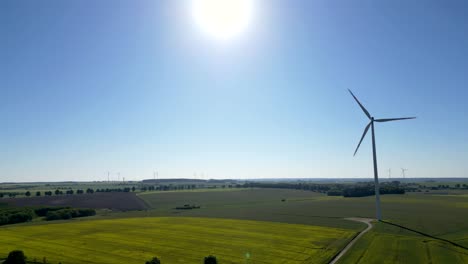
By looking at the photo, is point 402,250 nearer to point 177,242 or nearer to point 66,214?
point 177,242

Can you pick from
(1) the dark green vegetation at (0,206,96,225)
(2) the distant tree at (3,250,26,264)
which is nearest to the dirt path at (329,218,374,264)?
(2) the distant tree at (3,250,26,264)

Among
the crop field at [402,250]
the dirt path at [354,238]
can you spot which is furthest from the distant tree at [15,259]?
the crop field at [402,250]

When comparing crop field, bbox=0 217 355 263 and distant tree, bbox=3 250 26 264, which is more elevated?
distant tree, bbox=3 250 26 264

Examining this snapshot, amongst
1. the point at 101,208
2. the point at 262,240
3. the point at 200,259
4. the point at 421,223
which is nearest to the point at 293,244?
the point at 262,240

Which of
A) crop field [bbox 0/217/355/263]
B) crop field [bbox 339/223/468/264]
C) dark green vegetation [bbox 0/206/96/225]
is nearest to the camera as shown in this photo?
crop field [bbox 339/223/468/264]

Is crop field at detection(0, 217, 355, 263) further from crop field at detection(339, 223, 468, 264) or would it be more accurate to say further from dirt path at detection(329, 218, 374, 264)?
crop field at detection(339, 223, 468, 264)

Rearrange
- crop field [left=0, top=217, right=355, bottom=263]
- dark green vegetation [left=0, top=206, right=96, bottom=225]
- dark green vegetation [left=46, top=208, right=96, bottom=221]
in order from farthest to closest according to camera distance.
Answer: dark green vegetation [left=46, top=208, right=96, bottom=221] → dark green vegetation [left=0, top=206, right=96, bottom=225] → crop field [left=0, top=217, right=355, bottom=263]

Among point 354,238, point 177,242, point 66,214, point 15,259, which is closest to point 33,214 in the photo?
point 66,214
